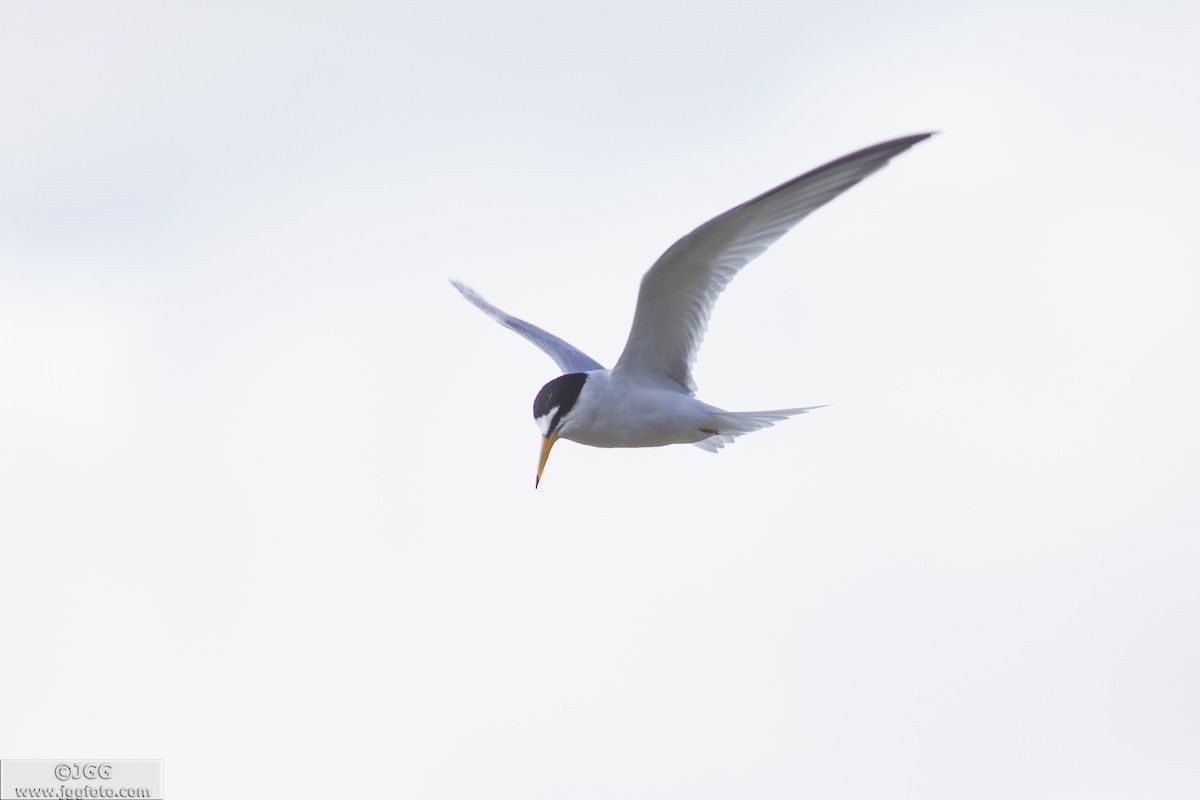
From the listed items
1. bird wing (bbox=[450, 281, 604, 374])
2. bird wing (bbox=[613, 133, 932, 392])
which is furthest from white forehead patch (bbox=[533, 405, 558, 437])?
bird wing (bbox=[450, 281, 604, 374])

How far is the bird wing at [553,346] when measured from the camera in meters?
10.8

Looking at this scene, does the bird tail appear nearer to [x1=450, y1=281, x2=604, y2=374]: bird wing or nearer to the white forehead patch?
the white forehead patch

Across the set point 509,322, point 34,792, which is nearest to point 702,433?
point 509,322

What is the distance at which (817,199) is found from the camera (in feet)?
26.1

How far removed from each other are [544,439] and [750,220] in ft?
5.77

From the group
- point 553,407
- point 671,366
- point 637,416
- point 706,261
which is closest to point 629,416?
point 637,416

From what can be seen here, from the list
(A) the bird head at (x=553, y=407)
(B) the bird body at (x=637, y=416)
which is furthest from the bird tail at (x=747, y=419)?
(A) the bird head at (x=553, y=407)

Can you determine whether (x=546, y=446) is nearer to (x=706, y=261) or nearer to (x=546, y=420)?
(x=546, y=420)

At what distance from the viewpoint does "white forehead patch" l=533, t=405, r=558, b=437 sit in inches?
343

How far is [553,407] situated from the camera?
8.70 metres

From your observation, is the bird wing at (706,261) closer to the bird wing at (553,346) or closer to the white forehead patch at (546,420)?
the white forehead patch at (546,420)

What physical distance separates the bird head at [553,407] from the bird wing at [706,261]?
0.49 m

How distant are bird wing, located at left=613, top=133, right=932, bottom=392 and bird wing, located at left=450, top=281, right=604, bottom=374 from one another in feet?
4.16

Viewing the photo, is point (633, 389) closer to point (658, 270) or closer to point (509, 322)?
point (658, 270)
